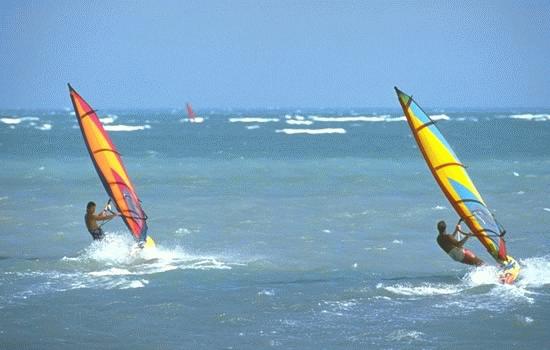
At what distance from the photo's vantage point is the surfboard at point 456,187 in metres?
11.4

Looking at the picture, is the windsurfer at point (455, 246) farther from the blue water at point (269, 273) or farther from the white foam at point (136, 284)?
the white foam at point (136, 284)

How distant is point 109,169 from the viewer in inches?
539

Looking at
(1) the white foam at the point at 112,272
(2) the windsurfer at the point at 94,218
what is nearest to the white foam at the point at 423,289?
(1) the white foam at the point at 112,272

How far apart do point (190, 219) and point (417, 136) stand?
23.2ft

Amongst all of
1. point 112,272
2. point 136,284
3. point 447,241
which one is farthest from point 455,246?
point 112,272

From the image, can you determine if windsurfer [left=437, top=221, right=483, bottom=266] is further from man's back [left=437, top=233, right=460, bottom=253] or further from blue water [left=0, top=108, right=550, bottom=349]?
blue water [left=0, top=108, right=550, bottom=349]

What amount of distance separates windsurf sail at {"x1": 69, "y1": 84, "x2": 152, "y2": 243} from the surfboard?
14.2ft

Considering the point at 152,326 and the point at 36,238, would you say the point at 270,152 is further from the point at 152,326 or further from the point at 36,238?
the point at 152,326

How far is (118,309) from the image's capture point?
10180mm

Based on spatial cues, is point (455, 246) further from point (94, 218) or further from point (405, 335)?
point (94, 218)

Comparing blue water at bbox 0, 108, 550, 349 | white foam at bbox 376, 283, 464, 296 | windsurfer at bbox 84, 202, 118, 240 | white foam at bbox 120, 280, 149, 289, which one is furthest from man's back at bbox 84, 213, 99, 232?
white foam at bbox 376, 283, 464, 296

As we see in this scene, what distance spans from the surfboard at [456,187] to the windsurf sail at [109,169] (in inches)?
170

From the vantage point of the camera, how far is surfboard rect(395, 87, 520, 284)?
1139 cm

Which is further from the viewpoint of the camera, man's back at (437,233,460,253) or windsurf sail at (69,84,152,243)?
windsurf sail at (69,84,152,243)
